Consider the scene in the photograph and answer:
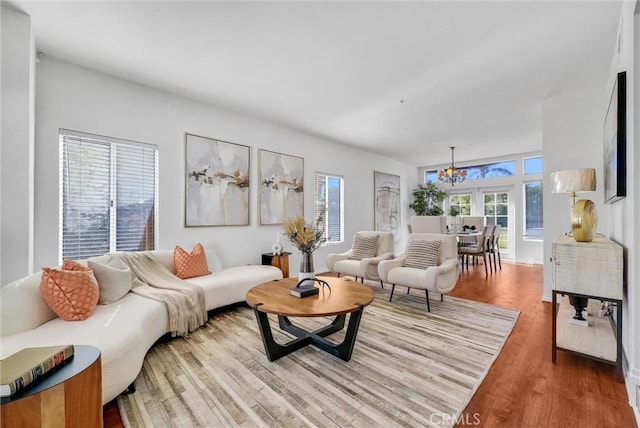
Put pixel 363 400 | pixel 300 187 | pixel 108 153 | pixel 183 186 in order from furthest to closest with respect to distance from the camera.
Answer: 1. pixel 300 187
2. pixel 183 186
3. pixel 108 153
4. pixel 363 400

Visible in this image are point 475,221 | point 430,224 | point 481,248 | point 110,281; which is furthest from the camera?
point 475,221

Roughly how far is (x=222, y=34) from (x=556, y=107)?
4.24 m

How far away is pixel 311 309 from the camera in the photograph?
6.48ft

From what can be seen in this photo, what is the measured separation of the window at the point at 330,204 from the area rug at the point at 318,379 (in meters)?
2.92

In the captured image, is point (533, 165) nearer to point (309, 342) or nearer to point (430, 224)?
point (430, 224)

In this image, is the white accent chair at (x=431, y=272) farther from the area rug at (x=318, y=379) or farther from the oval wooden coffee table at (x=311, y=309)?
the oval wooden coffee table at (x=311, y=309)

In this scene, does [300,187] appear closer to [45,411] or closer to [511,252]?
[45,411]

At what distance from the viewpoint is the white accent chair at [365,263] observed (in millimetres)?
3904

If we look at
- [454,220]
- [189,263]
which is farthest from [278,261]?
[454,220]

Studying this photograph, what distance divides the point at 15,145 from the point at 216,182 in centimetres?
199

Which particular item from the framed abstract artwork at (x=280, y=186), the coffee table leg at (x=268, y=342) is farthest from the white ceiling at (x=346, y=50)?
the coffee table leg at (x=268, y=342)

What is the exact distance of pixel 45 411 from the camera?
103 cm

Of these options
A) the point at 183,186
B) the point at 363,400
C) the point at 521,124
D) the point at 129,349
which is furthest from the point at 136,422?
the point at 521,124

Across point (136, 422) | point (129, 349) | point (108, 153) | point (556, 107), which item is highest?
point (556, 107)
